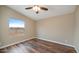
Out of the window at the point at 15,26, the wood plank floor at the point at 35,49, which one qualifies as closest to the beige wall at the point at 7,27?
the window at the point at 15,26

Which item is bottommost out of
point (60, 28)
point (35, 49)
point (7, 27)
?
point (35, 49)

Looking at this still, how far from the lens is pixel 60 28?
314 centimetres

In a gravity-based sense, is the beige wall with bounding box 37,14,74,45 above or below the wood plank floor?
above

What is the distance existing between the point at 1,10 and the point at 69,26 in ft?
8.23

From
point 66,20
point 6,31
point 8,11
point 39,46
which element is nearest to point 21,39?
point 6,31

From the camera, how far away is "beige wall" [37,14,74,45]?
2920 millimetres

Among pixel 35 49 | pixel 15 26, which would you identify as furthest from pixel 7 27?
pixel 35 49

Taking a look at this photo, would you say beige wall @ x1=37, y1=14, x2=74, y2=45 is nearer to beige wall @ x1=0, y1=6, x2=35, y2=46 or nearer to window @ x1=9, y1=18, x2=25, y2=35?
beige wall @ x1=0, y1=6, x2=35, y2=46

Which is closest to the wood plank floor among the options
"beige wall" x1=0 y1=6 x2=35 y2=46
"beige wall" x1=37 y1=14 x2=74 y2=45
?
"beige wall" x1=0 y1=6 x2=35 y2=46

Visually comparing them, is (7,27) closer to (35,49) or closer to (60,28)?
(35,49)

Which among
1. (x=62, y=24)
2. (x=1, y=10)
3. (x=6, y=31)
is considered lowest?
(x=6, y=31)

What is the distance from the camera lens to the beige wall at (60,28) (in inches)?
115
